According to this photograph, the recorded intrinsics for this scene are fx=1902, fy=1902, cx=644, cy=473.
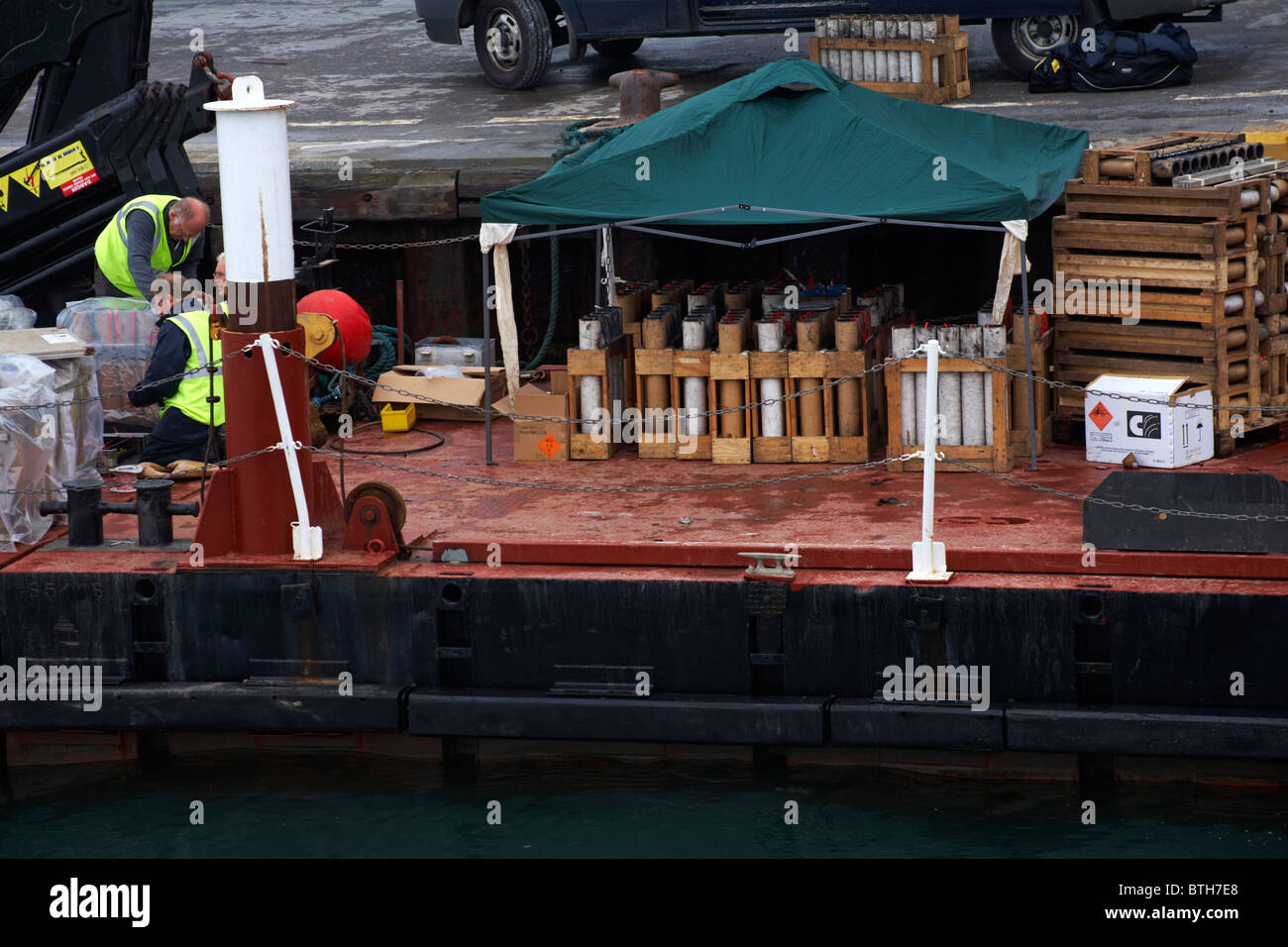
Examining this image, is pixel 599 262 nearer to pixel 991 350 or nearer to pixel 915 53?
pixel 991 350

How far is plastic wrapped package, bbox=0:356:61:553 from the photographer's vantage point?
10852 mm

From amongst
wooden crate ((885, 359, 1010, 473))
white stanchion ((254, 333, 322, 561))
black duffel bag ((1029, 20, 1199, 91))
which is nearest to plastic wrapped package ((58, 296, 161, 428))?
white stanchion ((254, 333, 322, 561))

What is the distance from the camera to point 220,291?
12.4 m

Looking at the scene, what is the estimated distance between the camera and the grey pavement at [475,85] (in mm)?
16719

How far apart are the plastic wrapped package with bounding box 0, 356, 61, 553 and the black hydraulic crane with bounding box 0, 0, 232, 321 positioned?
133 inches

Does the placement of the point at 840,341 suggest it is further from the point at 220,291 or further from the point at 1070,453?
the point at 220,291

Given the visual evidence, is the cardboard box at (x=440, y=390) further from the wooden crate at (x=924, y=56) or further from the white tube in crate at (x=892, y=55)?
the white tube in crate at (x=892, y=55)

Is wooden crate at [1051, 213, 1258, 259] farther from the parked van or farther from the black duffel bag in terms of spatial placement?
the parked van

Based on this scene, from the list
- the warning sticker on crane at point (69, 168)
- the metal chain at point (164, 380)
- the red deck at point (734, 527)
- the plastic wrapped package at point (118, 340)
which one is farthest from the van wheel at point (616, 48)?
the metal chain at point (164, 380)

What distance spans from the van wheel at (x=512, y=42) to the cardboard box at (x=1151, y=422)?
937 cm

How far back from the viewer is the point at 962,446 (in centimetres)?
1186

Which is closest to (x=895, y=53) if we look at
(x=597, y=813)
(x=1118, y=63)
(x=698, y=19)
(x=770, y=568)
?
(x=1118, y=63)

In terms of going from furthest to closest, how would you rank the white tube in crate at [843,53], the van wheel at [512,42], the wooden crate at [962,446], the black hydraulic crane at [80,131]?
the van wheel at [512,42] → the white tube in crate at [843,53] → the black hydraulic crane at [80,131] → the wooden crate at [962,446]

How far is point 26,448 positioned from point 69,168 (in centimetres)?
400
